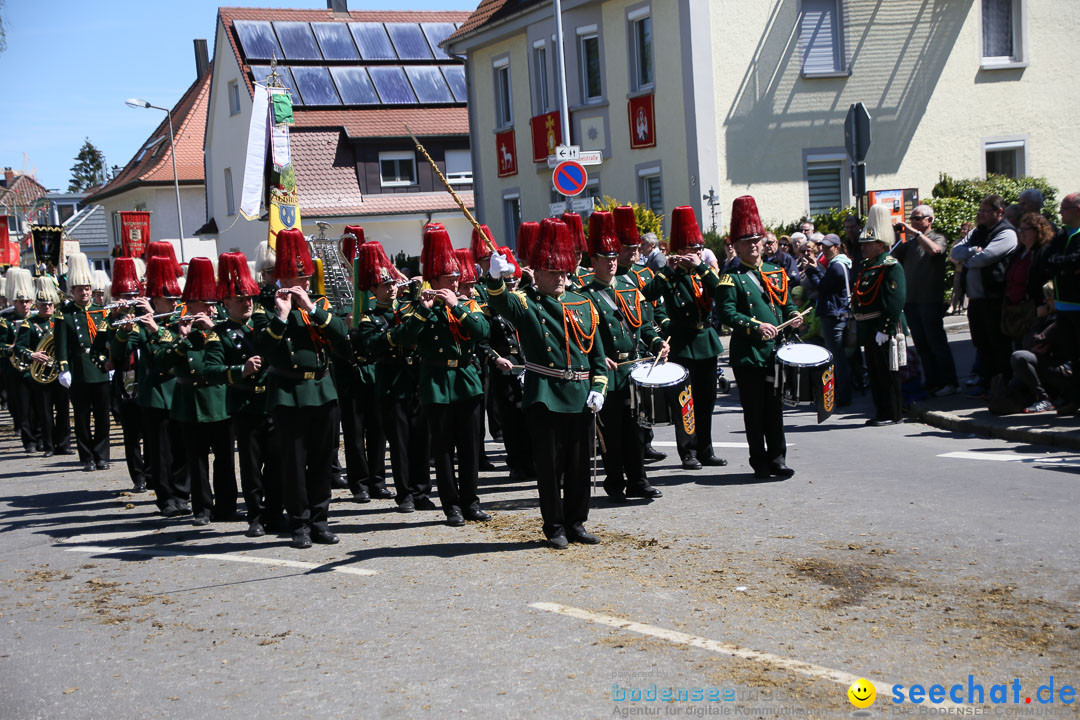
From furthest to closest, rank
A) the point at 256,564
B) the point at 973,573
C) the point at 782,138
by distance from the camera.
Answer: the point at 782,138 → the point at 256,564 → the point at 973,573

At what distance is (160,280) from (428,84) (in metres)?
40.2

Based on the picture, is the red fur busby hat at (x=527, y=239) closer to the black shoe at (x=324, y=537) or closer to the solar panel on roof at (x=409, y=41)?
the black shoe at (x=324, y=537)

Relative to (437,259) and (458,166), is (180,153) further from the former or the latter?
(437,259)

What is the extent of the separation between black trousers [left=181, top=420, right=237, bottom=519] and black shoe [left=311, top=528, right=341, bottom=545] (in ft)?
4.41

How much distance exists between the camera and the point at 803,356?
9703 mm

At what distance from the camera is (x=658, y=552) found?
762 cm

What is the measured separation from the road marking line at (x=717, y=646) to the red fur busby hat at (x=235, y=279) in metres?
3.80

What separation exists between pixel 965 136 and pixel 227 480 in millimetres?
20893

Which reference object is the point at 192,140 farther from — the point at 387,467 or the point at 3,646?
the point at 3,646

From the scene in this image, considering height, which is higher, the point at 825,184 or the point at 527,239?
the point at 825,184

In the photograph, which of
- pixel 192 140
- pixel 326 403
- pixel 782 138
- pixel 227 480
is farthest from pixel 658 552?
pixel 192 140

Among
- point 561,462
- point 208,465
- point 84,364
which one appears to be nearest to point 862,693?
point 561,462

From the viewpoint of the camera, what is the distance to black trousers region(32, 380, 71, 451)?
15555mm

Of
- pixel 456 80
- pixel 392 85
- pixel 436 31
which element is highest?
pixel 436 31
